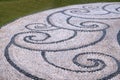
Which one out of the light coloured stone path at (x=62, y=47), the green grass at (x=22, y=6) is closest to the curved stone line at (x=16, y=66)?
the light coloured stone path at (x=62, y=47)

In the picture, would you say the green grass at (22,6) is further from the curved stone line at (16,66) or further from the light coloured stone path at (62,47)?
the curved stone line at (16,66)

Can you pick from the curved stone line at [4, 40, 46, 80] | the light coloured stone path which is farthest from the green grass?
the curved stone line at [4, 40, 46, 80]

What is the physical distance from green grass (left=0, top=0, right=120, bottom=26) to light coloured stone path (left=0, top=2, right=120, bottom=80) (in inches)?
20.0

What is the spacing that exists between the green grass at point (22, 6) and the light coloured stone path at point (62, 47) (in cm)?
51

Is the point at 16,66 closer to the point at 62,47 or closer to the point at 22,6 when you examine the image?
the point at 62,47

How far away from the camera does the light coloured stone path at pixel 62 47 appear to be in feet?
10.3

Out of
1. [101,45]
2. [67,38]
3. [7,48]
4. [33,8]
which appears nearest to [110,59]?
[101,45]

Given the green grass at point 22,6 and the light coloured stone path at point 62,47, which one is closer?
the light coloured stone path at point 62,47

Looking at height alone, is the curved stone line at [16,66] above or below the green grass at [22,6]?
below

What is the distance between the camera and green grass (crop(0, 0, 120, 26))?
5.71 meters

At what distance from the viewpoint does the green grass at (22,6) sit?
5715mm

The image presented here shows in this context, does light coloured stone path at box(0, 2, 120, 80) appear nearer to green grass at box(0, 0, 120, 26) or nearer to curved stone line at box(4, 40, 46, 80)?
curved stone line at box(4, 40, 46, 80)

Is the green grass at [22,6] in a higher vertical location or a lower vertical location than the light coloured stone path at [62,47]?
higher

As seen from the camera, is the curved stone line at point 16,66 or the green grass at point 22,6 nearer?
the curved stone line at point 16,66
